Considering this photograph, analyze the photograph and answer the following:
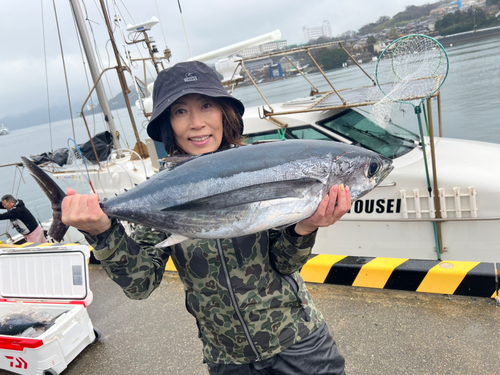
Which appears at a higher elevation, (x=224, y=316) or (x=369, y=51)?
(x=369, y=51)

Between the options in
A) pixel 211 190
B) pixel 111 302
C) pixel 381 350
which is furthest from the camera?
pixel 111 302

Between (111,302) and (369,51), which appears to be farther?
(369,51)

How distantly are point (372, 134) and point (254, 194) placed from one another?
4.05m

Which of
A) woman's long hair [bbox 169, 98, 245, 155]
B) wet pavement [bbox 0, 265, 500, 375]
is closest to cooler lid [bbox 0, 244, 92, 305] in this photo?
wet pavement [bbox 0, 265, 500, 375]

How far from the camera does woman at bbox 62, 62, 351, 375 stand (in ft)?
4.75

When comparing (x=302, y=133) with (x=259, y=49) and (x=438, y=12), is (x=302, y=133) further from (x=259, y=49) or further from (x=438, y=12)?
(x=438, y=12)

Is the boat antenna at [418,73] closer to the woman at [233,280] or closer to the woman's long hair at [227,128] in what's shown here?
the woman's long hair at [227,128]

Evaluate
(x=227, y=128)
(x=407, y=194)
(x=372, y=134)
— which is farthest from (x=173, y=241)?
(x=372, y=134)

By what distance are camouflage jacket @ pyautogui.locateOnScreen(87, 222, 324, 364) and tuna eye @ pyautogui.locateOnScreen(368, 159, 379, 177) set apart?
0.42m

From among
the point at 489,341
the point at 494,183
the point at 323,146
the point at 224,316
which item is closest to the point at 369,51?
the point at 494,183

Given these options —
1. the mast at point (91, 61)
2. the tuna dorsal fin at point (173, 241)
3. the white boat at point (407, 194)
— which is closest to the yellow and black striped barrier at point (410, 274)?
the white boat at point (407, 194)

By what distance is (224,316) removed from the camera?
150 cm

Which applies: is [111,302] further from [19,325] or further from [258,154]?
[258,154]

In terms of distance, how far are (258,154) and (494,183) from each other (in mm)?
3780
